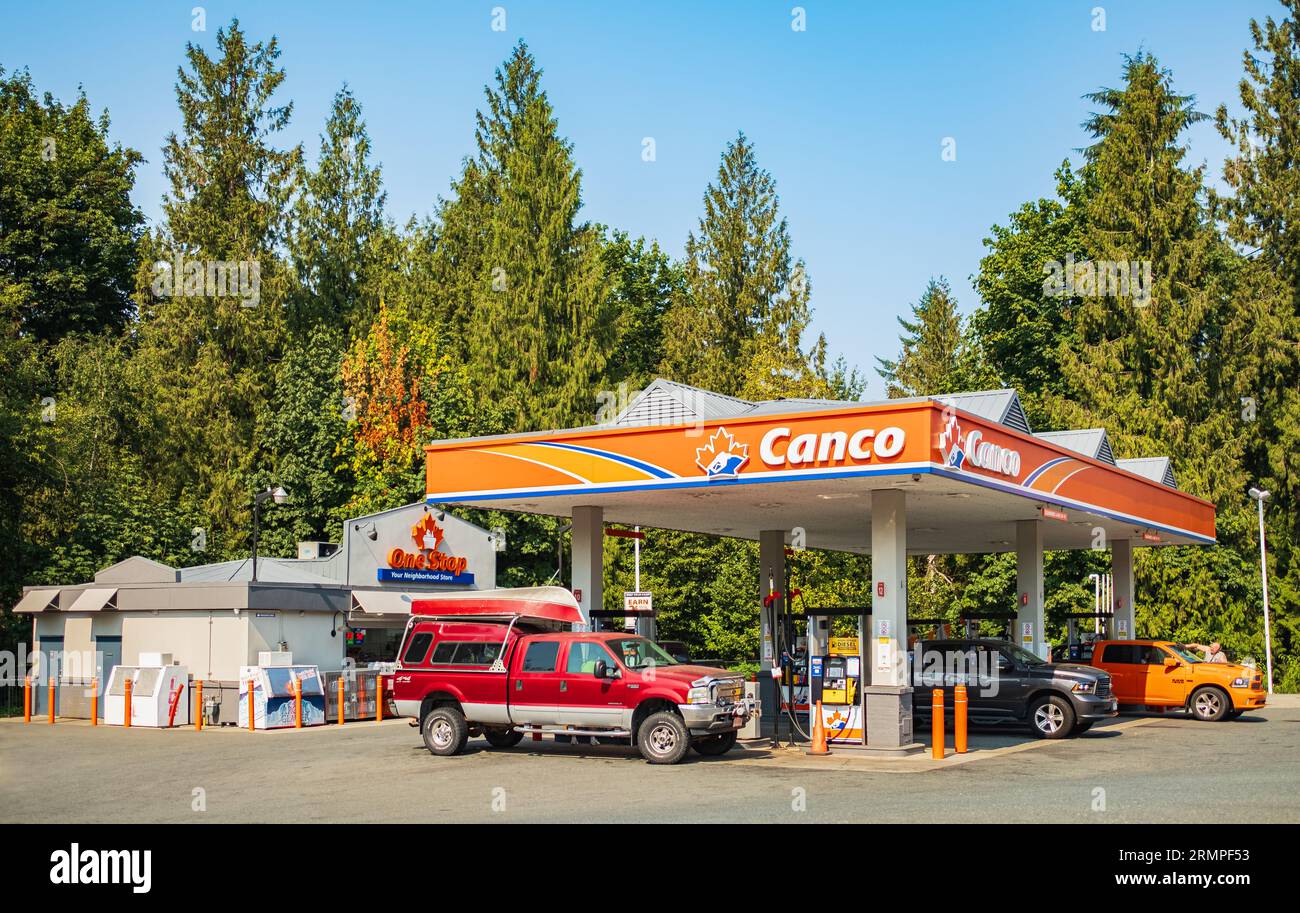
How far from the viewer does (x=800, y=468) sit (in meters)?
20.8

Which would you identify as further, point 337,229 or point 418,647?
point 337,229

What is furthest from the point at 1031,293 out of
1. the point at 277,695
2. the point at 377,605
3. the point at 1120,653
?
the point at 277,695

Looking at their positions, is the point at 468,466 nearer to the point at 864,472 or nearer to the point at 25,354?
the point at 864,472

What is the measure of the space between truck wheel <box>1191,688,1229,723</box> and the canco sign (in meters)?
12.9

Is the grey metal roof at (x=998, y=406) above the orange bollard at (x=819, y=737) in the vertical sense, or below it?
above

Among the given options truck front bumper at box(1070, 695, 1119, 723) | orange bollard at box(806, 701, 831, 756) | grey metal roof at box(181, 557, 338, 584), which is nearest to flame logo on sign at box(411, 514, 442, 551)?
grey metal roof at box(181, 557, 338, 584)

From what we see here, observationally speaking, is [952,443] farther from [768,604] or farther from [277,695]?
[277,695]

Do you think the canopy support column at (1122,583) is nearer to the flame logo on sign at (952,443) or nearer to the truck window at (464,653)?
the flame logo on sign at (952,443)

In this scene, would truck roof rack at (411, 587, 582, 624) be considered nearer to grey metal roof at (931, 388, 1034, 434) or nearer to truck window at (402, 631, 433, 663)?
truck window at (402, 631, 433, 663)

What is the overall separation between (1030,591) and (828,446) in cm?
935

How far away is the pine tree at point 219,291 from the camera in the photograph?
51094 mm

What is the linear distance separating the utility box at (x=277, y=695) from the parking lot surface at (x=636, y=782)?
7.86 ft

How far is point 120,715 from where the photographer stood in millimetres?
29906
